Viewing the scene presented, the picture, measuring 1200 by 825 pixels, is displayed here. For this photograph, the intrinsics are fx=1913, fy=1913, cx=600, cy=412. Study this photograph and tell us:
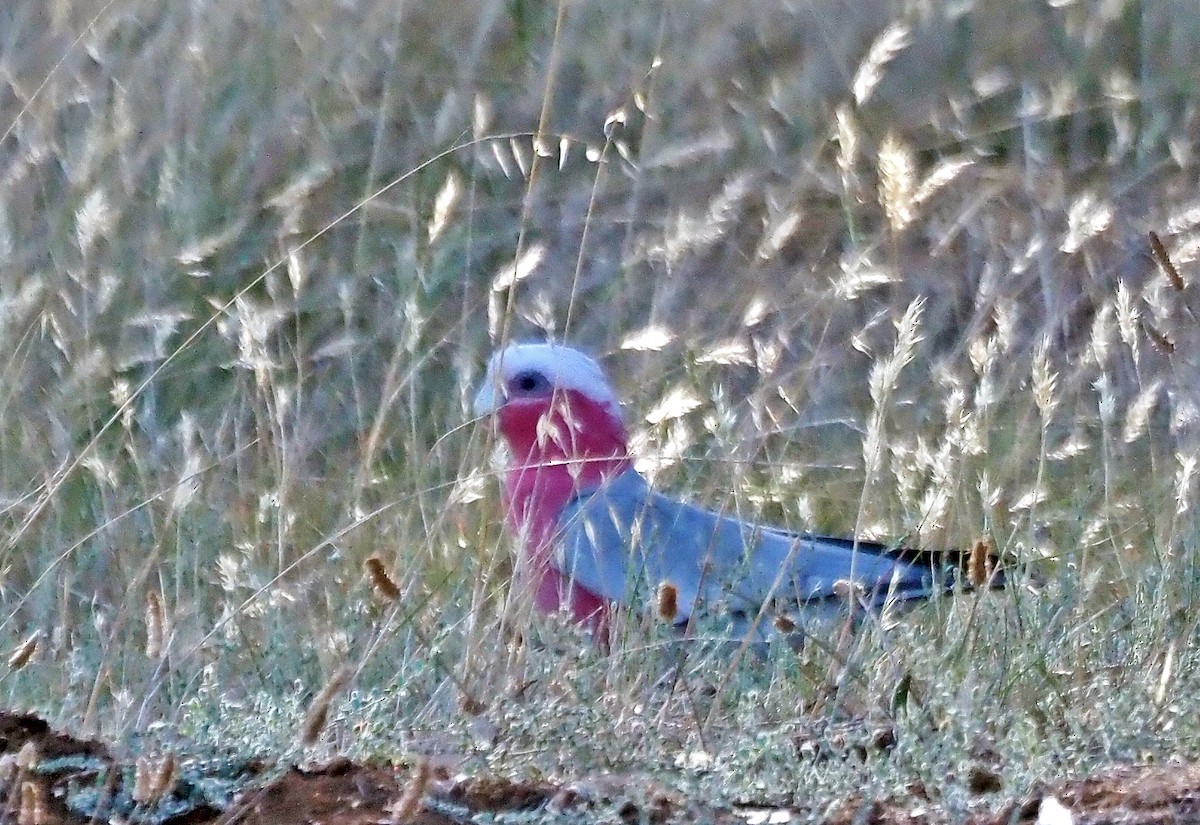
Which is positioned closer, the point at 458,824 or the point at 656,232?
the point at 458,824

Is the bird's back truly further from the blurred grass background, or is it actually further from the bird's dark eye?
the bird's dark eye

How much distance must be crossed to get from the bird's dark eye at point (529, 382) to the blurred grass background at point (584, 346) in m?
0.10

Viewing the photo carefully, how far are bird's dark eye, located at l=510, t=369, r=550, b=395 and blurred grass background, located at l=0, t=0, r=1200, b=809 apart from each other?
10 centimetres

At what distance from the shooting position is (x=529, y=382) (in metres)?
3.77

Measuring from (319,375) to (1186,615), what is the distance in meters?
2.45

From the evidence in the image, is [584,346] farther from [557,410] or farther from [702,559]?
[702,559]

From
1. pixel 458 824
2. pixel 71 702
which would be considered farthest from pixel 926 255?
pixel 458 824

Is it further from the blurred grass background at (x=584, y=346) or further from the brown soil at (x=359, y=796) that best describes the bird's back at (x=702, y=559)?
the brown soil at (x=359, y=796)

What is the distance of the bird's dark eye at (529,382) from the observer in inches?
148

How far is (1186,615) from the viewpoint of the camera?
97.0 inches

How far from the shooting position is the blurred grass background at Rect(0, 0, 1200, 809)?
226cm

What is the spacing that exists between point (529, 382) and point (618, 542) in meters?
0.48

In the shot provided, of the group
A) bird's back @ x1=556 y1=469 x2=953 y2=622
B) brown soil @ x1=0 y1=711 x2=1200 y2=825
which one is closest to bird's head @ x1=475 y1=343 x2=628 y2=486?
bird's back @ x1=556 y1=469 x2=953 y2=622

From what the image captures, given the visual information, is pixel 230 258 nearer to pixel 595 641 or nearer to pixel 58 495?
pixel 58 495
